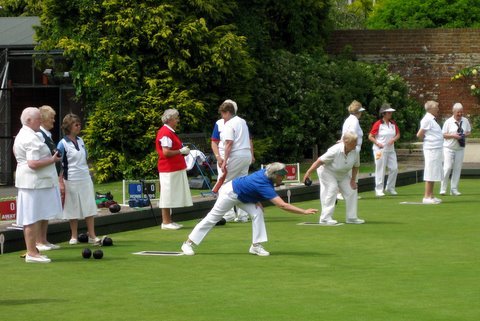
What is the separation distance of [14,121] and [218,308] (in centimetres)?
1789

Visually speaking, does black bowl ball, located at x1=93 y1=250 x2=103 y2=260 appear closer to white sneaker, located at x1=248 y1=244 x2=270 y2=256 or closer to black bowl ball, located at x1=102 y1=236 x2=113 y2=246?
black bowl ball, located at x1=102 y1=236 x2=113 y2=246

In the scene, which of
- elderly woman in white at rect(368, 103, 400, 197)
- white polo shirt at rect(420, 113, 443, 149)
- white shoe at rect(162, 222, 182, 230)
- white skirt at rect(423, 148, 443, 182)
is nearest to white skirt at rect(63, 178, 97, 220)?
white shoe at rect(162, 222, 182, 230)

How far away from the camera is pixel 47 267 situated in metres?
11.0

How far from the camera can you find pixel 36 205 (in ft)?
37.1

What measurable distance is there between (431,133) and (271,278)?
26.2 feet

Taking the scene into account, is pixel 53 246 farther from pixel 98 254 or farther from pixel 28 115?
pixel 28 115

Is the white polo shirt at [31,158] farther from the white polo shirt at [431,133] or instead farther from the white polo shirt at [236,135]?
the white polo shirt at [431,133]

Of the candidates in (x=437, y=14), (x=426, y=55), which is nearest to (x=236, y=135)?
(x=426, y=55)

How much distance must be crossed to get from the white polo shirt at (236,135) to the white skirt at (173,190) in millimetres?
711

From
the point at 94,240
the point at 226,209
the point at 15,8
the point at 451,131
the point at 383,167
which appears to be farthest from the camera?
the point at 15,8

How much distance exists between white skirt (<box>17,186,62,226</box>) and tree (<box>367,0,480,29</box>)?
103 feet

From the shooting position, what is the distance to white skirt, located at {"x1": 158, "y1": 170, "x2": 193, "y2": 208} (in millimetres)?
14297

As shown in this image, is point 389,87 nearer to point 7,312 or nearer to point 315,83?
point 315,83

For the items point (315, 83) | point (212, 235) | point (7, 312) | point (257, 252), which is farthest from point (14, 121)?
point (7, 312)
